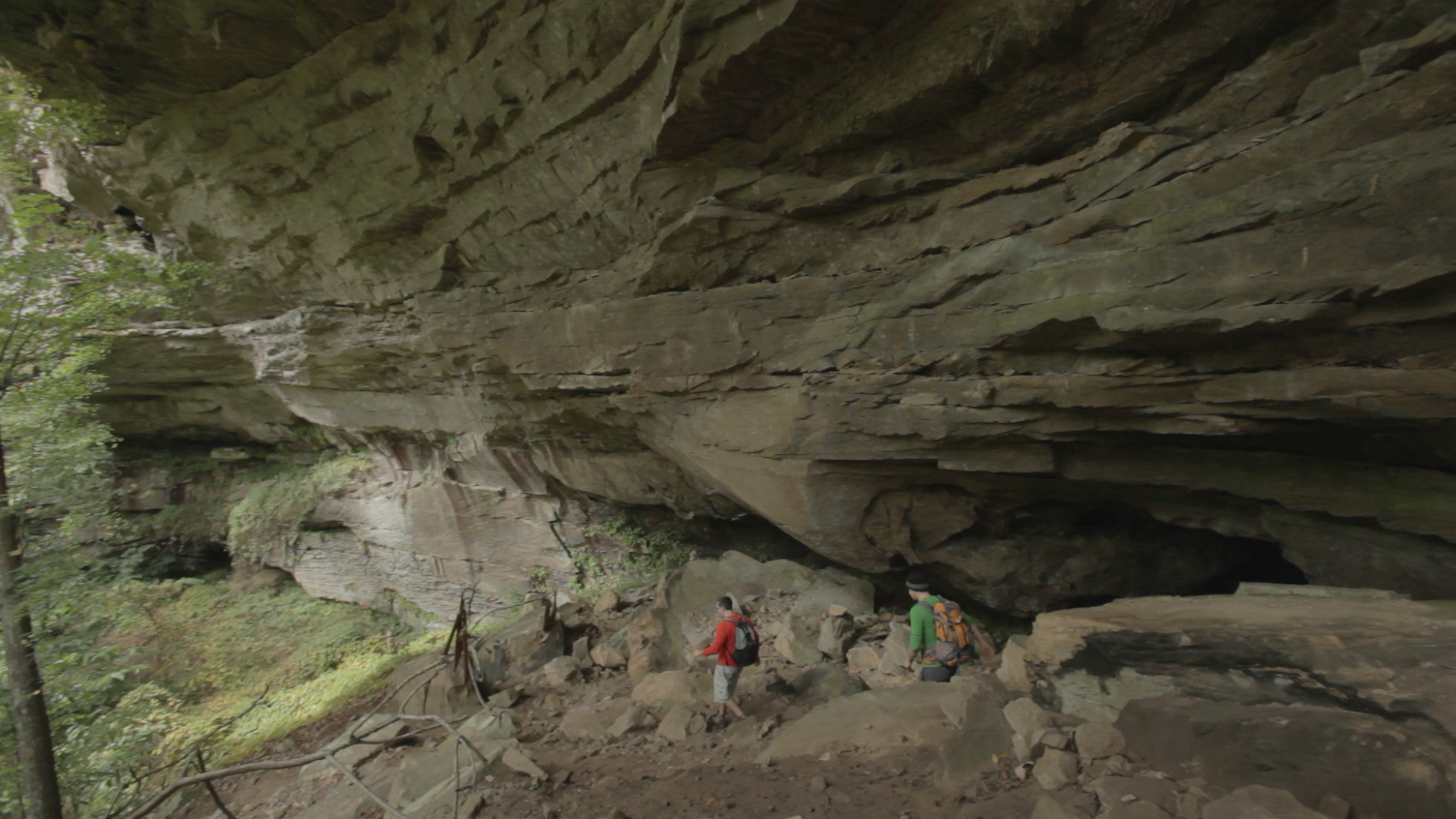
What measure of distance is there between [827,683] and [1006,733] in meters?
2.53

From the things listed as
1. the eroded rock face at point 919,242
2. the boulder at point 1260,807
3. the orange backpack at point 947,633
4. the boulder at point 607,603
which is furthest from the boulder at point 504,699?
the boulder at point 1260,807

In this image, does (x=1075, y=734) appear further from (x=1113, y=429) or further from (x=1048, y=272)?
(x=1048, y=272)

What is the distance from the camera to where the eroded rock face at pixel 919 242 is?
13.5 feet

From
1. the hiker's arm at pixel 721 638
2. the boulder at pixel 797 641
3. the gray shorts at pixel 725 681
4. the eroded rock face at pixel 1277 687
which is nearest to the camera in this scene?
the eroded rock face at pixel 1277 687

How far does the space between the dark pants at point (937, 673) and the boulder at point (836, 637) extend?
147 cm

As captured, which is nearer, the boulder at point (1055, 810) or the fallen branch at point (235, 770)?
the fallen branch at point (235, 770)

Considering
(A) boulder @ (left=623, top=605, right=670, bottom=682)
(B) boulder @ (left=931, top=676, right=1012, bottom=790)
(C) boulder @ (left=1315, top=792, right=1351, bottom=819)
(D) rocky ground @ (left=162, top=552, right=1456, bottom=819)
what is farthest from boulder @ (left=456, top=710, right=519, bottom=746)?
(C) boulder @ (left=1315, top=792, right=1351, bottom=819)

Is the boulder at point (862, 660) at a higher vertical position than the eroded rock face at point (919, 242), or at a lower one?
lower

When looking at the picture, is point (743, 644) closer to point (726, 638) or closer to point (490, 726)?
point (726, 638)

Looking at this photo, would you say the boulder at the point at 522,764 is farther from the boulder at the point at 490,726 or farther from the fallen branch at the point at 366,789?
the fallen branch at the point at 366,789

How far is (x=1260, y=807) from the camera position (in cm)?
287

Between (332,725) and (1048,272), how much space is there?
11887 mm

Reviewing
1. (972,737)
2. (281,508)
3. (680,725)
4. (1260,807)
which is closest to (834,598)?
(680,725)

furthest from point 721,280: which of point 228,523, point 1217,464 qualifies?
point 228,523
